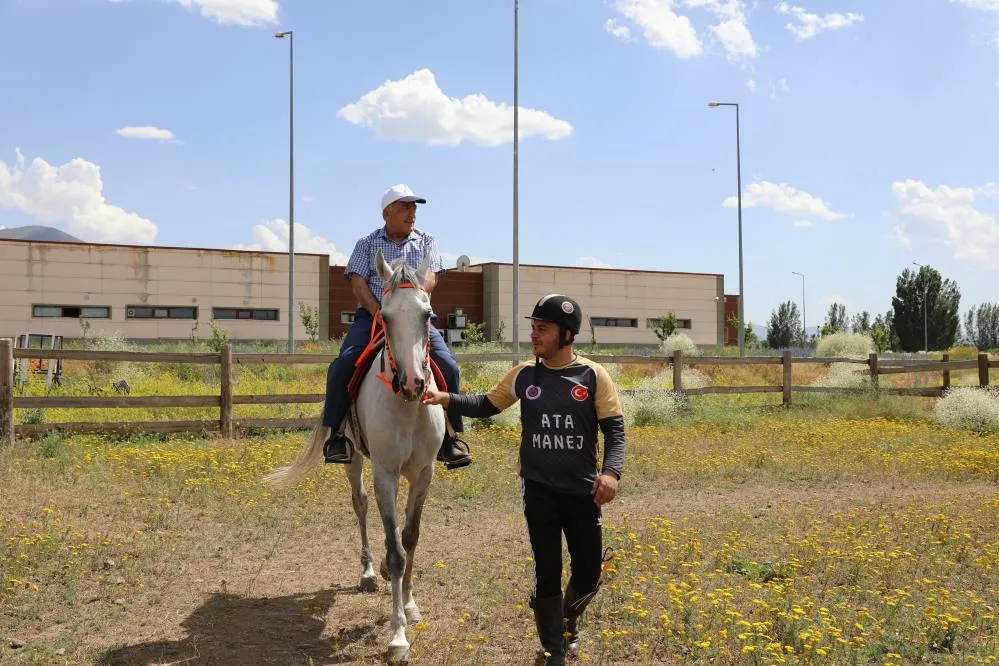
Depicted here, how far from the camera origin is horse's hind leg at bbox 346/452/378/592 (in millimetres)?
5918

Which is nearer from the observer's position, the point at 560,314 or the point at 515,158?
the point at 560,314

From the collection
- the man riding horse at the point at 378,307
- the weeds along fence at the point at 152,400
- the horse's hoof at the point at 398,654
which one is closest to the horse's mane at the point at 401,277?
the man riding horse at the point at 378,307

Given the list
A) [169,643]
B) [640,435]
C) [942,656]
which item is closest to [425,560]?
[169,643]

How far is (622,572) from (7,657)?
4.07 m

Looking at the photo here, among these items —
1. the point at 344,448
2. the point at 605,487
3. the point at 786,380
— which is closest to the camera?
the point at 605,487

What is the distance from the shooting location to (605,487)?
3861mm

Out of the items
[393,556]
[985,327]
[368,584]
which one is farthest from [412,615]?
[985,327]

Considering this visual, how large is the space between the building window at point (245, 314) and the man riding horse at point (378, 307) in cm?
4328

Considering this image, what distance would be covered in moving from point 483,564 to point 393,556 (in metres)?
1.78

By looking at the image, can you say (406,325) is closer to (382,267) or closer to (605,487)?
(382,267)

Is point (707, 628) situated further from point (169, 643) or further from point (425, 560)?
point (169, 643)

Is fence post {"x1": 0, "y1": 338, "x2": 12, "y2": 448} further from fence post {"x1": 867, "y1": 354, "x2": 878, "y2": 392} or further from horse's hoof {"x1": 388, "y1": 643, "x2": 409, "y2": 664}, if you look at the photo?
fence post {"x1": 867, "y1": 354, "x2": 878, "y2": 392}

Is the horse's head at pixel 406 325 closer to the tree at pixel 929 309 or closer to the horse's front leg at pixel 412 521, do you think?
the horse's front leg at pixel 412 521

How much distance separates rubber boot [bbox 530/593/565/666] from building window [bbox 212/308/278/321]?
149 ft
